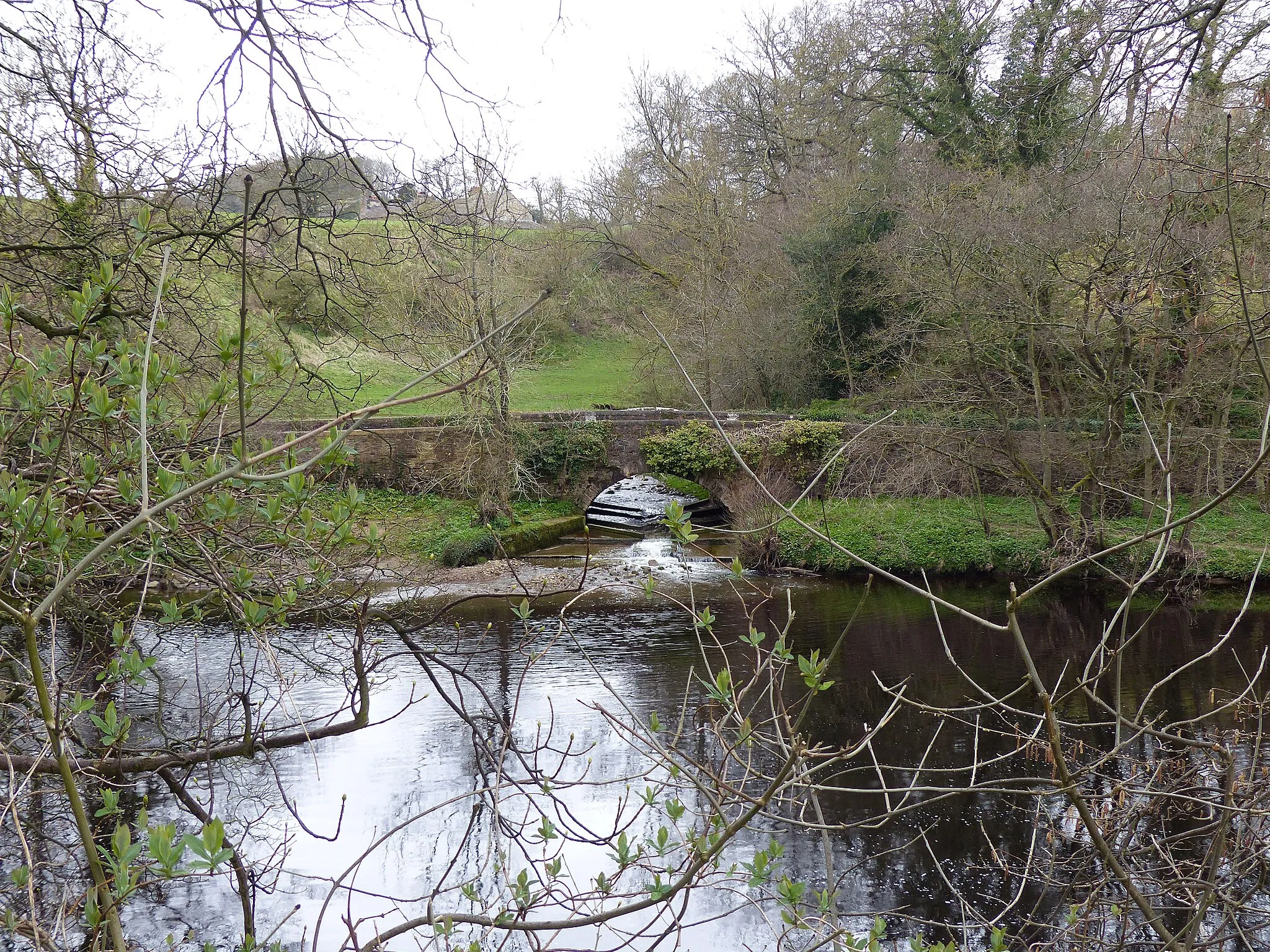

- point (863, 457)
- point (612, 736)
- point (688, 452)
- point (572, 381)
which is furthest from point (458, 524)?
point (572, 381)

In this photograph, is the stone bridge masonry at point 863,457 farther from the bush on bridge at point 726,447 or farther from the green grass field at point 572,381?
the green grass field at point 572,381

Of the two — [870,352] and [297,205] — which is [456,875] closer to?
[297,205]

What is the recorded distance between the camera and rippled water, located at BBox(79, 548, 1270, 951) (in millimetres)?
7301

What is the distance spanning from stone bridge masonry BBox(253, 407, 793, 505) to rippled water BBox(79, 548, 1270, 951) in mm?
6170

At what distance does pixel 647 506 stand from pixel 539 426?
4.03 meters

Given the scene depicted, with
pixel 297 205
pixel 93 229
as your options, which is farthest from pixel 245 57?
pixel 93 229

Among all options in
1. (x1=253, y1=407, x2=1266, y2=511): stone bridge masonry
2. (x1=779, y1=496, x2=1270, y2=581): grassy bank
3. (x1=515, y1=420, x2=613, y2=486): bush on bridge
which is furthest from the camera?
(x1=515, y1=420, x2=613, y2=486): bush on bridge

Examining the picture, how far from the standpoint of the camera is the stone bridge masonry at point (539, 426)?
21875mm

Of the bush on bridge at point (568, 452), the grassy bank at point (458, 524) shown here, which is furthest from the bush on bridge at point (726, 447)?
the grassy bank at point (458, 524)

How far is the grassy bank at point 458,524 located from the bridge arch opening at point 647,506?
1.22 m

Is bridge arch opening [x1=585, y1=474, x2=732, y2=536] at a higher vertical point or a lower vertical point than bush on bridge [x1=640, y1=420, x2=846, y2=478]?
lower

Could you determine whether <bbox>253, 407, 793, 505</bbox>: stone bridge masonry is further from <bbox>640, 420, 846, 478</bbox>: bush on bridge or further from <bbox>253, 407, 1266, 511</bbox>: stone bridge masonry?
<bbox>640, 420, 846, 478</bbox>: bush on bridge

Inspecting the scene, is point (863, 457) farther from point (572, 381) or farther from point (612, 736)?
point (572, 381)

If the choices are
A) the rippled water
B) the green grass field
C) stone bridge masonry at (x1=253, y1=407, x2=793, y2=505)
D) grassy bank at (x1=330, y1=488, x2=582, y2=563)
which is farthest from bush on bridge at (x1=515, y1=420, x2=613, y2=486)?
the rippled water
